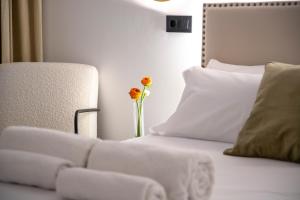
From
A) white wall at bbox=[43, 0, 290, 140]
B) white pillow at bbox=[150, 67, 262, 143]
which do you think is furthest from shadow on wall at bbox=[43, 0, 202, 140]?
white pillow at bbox=[150, 67, 262, 143]

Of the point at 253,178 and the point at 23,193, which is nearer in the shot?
the point at 23,193

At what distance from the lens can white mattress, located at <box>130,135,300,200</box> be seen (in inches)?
53.2

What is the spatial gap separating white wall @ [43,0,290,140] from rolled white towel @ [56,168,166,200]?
163cm

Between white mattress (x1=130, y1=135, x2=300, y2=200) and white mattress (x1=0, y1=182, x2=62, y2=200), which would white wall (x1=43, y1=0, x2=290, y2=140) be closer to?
white mattress (x1=130, y1=135, x2=300, y2=200)

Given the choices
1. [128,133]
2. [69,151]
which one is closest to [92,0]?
[128,133]

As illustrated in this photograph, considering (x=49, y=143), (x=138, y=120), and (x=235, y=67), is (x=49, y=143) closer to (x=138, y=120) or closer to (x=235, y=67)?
(x=138, y=120)

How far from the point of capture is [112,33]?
2926 mm

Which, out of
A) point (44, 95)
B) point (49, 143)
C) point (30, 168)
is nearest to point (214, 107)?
point (49, 143)

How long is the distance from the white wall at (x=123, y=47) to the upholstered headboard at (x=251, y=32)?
5.9 inches

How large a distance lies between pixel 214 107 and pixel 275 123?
1.31 feet

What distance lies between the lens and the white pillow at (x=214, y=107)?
2025 mm

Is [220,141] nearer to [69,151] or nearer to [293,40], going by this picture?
[293,40]

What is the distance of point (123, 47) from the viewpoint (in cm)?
290

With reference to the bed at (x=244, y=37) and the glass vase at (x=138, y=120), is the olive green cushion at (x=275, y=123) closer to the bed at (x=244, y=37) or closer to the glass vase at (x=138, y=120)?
the bed at (x=244, y=37)
